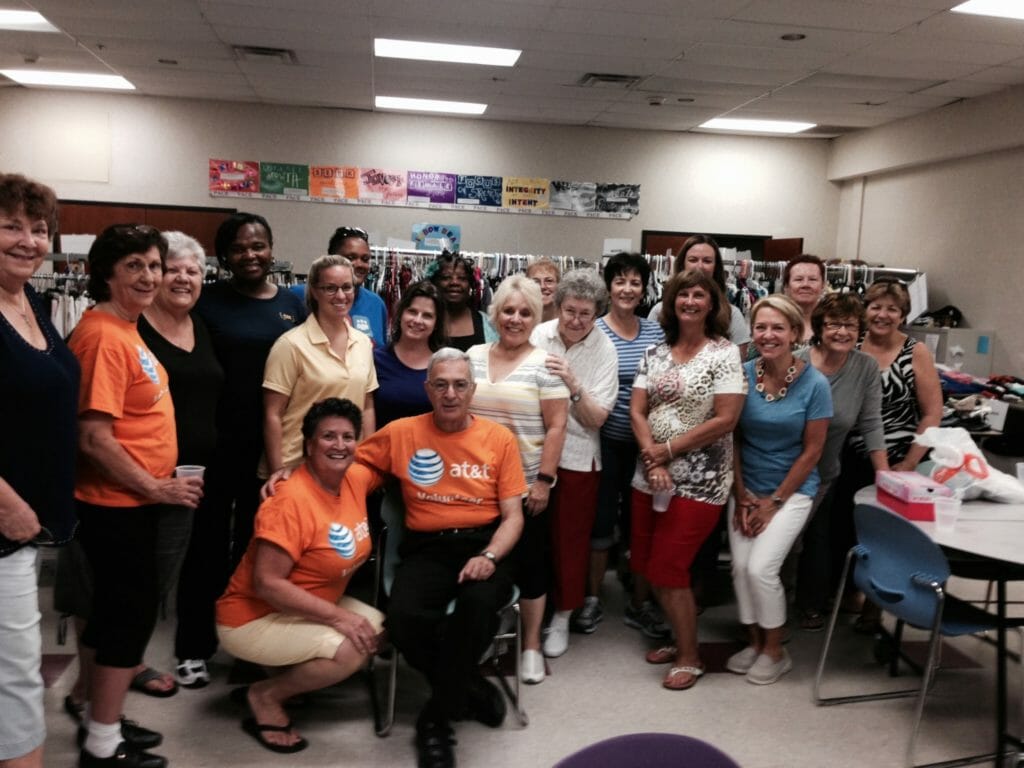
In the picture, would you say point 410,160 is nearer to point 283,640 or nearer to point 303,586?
point 303,586

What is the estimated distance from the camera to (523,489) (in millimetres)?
2768

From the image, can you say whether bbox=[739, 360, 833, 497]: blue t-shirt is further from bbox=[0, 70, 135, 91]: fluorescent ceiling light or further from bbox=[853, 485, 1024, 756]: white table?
bbox=[0, 70, 135, 91]: fluorescent ceiling light

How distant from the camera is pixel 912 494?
2727 millimetres

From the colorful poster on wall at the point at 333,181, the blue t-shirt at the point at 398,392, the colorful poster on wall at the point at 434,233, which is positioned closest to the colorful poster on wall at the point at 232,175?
the colorful poster on wall at the point at 333,181

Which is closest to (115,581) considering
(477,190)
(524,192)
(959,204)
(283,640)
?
(283,640)

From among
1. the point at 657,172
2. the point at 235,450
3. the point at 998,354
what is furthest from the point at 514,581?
the point at 657,172

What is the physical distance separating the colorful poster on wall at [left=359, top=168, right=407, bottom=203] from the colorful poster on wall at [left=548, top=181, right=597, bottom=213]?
165 cm

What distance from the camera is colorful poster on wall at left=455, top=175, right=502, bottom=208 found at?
8.55 metres

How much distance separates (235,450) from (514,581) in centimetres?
111

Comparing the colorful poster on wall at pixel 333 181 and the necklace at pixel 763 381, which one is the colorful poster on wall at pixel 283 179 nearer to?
the colorful poster on wall at pixel 333 181

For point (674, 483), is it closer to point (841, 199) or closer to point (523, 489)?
point (523, 489)

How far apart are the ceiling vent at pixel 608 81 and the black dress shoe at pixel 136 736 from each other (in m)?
5.43

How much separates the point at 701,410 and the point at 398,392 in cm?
115

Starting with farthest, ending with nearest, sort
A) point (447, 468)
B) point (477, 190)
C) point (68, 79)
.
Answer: point (477, 190)
point (68, 79)
point (447, 468)
